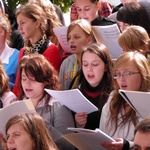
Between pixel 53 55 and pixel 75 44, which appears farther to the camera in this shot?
pixel 53 55

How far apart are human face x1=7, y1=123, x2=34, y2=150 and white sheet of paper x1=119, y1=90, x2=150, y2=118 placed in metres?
0.61

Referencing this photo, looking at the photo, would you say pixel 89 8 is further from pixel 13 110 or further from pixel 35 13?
pixel 13 110

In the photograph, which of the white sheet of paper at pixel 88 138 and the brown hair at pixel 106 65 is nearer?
the white sheet of paper at pixel 88 138

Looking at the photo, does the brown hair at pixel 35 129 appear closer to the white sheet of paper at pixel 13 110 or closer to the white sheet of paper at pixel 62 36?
the white sheet of paper at pixel 13 110

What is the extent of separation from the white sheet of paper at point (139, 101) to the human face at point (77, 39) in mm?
1340

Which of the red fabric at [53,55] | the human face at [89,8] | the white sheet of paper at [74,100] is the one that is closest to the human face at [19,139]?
the white sheet of paper at [74,100]

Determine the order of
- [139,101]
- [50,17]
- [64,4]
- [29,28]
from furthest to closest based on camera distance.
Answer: [64,4]
[50,17]
[29,28]
[139,101]

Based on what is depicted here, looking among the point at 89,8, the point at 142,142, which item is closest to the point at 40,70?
the point at 89,8

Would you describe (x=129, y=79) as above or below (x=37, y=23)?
below

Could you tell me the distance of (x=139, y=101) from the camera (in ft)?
10.0

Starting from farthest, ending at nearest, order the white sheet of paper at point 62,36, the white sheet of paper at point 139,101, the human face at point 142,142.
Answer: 1. the white sheet of paper at point 62,36
2. the white sheet of paper at point 139,101
3. the human face at point 142,142

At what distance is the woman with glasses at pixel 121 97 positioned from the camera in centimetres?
332

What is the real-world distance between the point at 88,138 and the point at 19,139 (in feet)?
1.34

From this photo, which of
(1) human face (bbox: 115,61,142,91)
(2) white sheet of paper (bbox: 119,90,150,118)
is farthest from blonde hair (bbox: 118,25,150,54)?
(2) white sheet of paper (bbox: 119,90,150,118)
